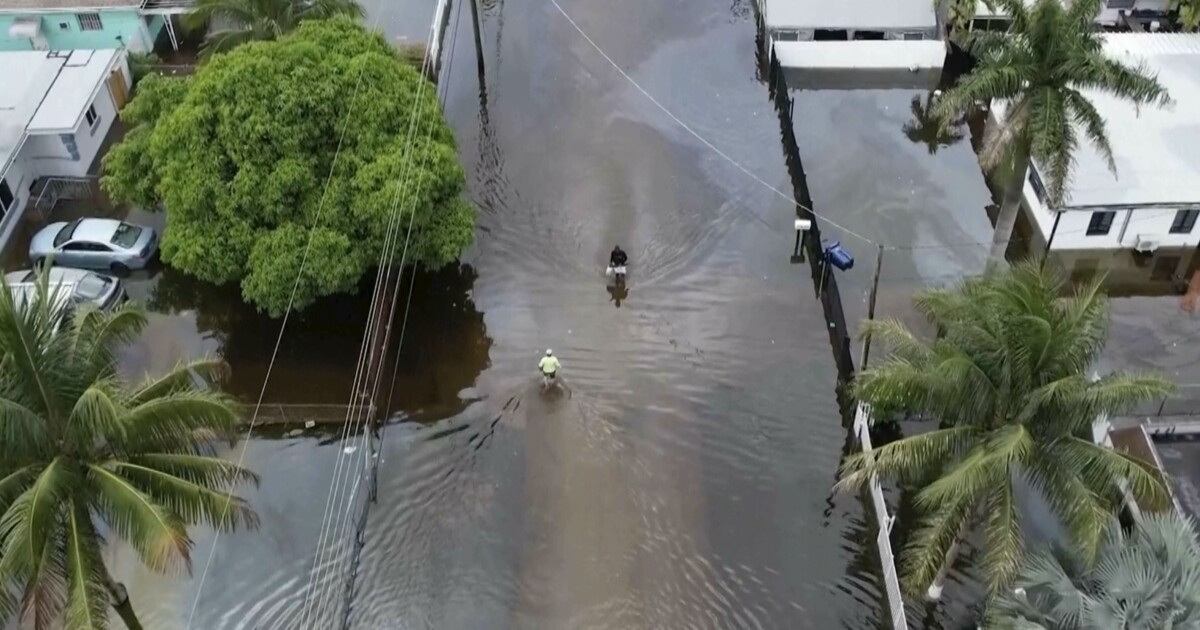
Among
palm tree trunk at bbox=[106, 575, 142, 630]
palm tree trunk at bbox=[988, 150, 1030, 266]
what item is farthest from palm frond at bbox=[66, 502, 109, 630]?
palm tree trunk at bbox=[988, 150, 1030, 266]

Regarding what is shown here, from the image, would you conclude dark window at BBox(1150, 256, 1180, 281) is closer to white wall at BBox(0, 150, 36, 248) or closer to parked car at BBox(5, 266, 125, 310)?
parked car at BBox(5, 266, 125, 310)

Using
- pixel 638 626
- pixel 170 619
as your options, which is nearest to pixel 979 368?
pixel 638 626

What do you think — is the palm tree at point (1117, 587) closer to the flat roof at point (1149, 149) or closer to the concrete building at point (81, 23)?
the flat roof at point (1149, 149)

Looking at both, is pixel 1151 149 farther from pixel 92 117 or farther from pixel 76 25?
pixel 76 25

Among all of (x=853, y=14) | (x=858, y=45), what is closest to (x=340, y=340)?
(x=858, y=45)

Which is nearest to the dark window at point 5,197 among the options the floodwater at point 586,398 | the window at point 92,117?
the window at point 92,117
